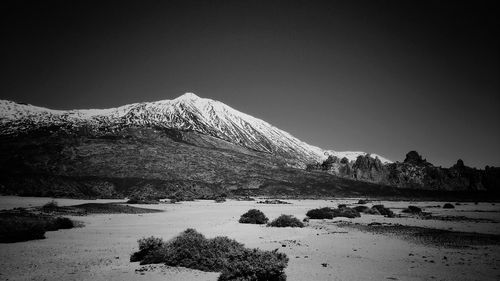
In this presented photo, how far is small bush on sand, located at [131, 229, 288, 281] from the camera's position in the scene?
8.58 m

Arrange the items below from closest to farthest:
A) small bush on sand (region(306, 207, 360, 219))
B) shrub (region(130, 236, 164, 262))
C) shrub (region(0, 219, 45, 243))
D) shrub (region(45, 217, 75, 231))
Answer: shrub (region(130, 236, 164, 262)), shrub (region(0, 219, 45, 243)), shrub (region(45, 217, 75, 231)), small bush on sand (region(306, 207, 360, 219))

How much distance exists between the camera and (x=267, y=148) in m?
176

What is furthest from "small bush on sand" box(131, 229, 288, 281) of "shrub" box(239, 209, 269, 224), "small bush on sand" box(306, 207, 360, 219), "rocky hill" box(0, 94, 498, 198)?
"rocky hill" box(0, 94, 498, 198)

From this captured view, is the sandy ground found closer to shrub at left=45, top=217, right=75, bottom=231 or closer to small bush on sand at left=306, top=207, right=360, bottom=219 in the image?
shrub at left=45, top=217, right=75, bottom=231

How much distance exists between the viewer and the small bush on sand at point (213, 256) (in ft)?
28.2

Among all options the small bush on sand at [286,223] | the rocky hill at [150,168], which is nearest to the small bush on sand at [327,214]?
the small bush on sand at [286,223]

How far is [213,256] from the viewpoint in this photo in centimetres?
1123

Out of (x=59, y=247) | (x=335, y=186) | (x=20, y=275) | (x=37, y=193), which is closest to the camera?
(x=20, y=275)

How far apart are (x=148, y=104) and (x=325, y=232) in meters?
192

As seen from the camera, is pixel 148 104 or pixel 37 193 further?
pixel 148 104

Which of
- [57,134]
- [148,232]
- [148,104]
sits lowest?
[148,232]

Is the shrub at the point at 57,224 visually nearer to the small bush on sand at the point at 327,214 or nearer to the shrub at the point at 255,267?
the shrub at the point at 255,267

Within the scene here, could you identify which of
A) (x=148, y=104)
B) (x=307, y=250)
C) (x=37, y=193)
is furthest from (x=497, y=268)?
(x=148, y=104)

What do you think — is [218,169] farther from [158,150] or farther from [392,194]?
[392,194]
